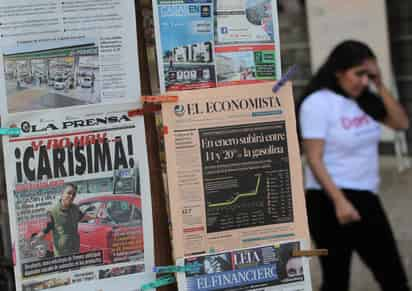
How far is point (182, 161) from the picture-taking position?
2.36 metres

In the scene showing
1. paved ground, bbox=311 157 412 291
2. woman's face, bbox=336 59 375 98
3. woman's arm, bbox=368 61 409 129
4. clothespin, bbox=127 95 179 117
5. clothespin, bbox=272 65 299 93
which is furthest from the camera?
paved ground, bbox=311 157 412 291

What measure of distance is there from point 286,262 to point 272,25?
2.44 ft

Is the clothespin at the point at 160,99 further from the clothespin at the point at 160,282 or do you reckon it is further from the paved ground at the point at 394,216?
the paved ground at the point at 394,216

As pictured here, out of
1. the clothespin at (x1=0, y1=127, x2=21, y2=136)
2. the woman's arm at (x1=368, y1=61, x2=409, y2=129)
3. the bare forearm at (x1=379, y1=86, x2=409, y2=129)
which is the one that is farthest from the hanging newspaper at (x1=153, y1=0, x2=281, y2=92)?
the bare forearm at (x1=379, y1=86, x2=409, y2=129)

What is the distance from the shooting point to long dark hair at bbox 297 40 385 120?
4152 millimetres

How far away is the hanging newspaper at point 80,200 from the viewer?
7.41 feet

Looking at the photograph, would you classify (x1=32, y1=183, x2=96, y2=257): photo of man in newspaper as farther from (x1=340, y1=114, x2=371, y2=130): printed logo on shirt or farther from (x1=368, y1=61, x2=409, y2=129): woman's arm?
(x1=368, y1=61, x2=409, y2=129): woman's arm

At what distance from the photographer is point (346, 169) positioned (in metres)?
4.09

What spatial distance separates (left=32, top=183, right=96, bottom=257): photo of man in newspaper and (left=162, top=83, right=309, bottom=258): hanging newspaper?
11.3 inches

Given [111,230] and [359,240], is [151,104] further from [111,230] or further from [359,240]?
[359,240]

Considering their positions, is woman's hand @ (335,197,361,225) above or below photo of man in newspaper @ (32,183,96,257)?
below

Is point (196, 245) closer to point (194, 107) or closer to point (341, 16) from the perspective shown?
point (194, 107)

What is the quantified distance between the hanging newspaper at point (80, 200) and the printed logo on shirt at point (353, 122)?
1922 millimetres

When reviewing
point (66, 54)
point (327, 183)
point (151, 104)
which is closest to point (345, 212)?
point (327, 183)
